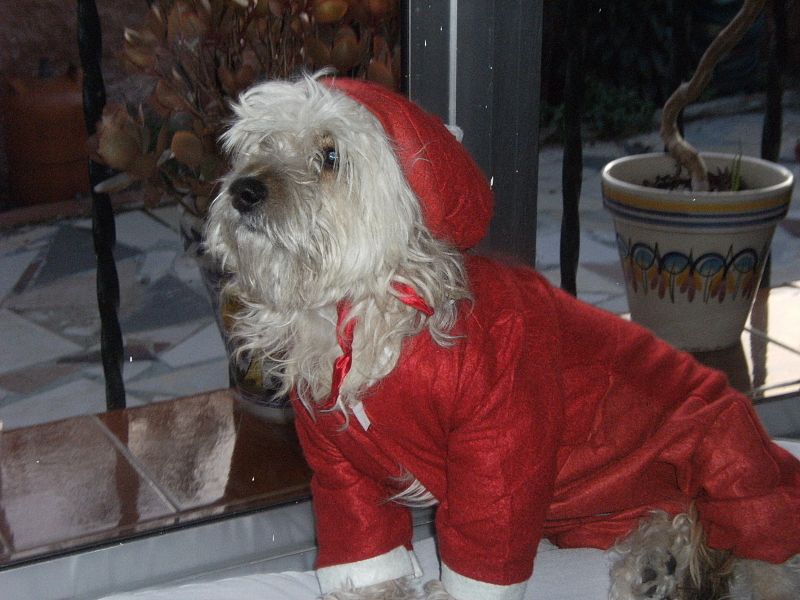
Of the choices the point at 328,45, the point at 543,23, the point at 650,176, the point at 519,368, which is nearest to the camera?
the point at 519,368

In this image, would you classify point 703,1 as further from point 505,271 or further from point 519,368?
point 519,368

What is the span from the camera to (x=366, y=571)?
3.88ft

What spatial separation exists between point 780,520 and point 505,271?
41 cm

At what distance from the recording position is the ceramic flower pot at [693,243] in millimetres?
1794

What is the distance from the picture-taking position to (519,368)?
1053mm

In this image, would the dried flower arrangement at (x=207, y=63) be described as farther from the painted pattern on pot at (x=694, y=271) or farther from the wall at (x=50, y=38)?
the painted pattern on pot at (x=694, y=271)

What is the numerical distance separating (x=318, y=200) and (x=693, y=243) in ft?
3.31

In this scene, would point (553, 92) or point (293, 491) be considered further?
point (553, 92)

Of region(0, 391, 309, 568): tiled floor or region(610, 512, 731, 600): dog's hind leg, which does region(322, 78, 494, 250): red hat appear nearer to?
region(610, 512, 731, 600): dog's hind leg

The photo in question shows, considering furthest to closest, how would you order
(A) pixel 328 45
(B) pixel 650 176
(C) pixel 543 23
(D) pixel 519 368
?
1. (B) pixel 650 176
2. (A) pixel 328 45
3. (C) pixel 543 23
4. (D) pixel 519 368

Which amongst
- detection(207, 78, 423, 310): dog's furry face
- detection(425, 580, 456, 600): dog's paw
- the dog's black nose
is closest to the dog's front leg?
detection(425, 580, 456, 600): dog's paw

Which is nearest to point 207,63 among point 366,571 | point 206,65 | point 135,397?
point 206,65

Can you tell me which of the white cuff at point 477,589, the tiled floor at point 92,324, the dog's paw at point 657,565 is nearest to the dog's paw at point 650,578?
the dog's paw at point 657,565

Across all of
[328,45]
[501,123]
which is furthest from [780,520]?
[328,45]
